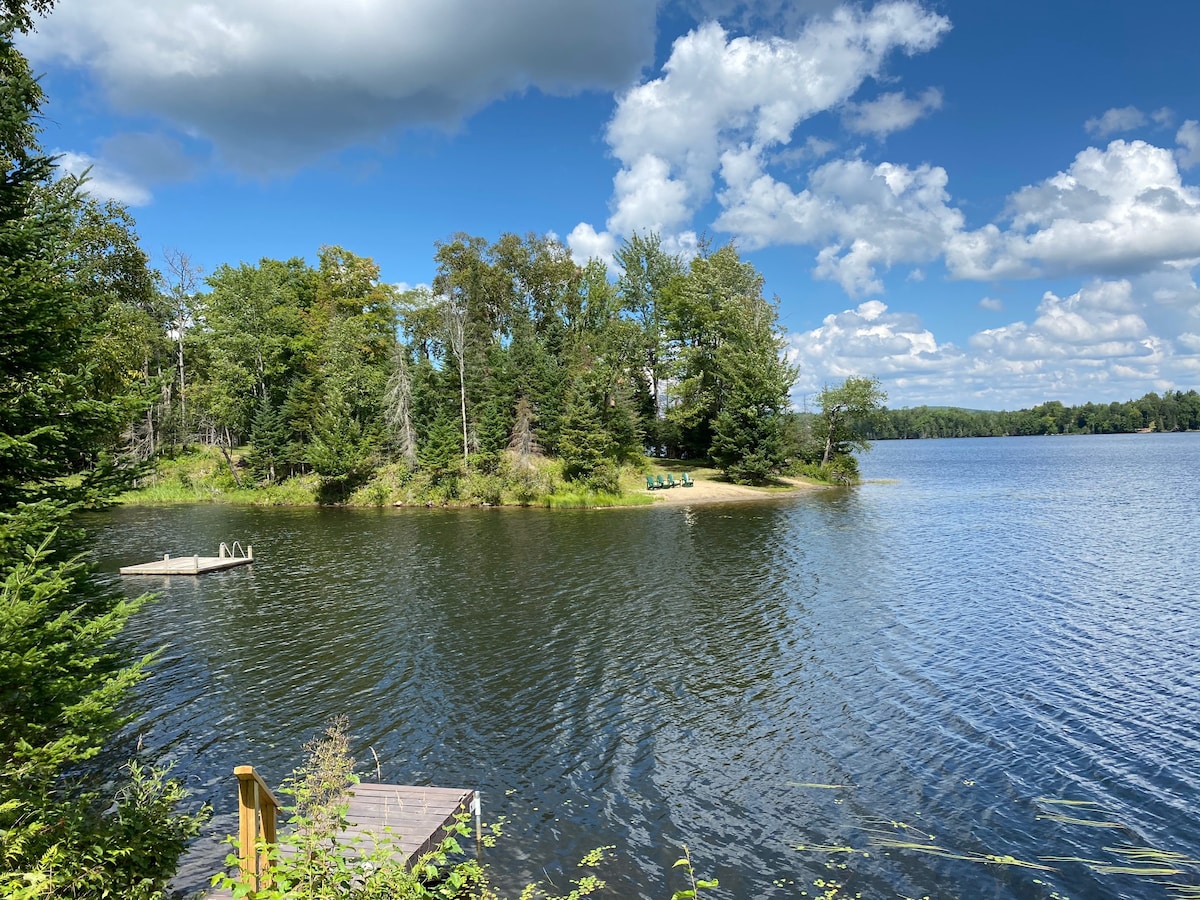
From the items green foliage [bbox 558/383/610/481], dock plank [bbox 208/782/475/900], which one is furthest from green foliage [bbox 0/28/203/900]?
green foliage [bbox 558/383/610/481]

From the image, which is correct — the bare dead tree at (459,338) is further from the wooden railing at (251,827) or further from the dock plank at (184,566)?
the wooden railing at (251,827)

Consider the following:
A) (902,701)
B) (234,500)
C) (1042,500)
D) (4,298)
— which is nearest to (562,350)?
(234,500)

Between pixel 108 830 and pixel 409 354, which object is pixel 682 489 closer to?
pixel 409 354

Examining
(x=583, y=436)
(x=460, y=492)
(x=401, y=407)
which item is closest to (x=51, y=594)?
(x=583, y=436)

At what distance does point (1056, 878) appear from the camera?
10297mm

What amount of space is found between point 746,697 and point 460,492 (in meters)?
42.7

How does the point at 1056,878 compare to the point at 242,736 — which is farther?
the point at 242,736

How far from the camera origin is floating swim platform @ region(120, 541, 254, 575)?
107ft

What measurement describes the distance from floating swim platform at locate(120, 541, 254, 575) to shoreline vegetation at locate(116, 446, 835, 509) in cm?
2233

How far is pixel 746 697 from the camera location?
17.2 metres

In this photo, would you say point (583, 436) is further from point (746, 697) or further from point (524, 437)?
point (746, 697)

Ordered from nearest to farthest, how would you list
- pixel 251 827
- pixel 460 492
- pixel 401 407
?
pixel 251 827 → pixel 460 492 → pixel 401 407

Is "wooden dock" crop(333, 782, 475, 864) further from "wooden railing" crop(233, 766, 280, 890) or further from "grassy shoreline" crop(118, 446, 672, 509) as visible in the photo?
"grassy shoreline" crop(118, 446, 672, 509)

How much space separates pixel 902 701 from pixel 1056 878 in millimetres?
6434
